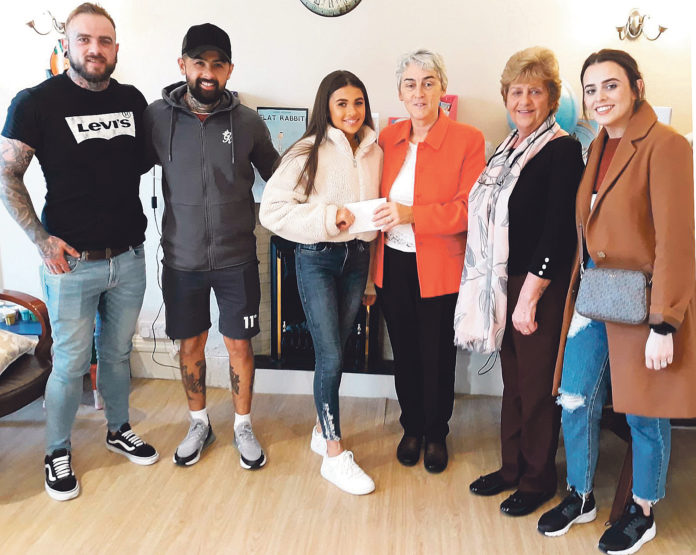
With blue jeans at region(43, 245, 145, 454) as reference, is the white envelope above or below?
above

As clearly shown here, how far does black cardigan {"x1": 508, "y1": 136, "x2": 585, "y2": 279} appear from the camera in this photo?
185 cm

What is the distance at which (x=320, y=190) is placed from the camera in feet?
6.86

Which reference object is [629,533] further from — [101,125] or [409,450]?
[101,125]

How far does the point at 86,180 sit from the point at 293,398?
1.52 m

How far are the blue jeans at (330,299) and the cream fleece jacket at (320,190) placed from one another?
0.26ft

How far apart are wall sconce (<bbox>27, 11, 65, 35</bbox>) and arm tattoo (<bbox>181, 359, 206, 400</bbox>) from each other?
184 centimetres

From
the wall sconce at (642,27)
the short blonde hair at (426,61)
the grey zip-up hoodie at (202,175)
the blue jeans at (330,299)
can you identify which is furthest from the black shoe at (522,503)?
the wall sconce at (642,27)

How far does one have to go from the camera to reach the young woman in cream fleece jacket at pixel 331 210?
205 centimetres

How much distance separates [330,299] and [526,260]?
2.29 ft

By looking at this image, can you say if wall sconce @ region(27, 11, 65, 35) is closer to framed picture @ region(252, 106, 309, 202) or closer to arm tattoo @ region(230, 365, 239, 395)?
framed picture @ region(252, 106, 309, 202)

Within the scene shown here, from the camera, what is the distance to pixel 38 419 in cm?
278

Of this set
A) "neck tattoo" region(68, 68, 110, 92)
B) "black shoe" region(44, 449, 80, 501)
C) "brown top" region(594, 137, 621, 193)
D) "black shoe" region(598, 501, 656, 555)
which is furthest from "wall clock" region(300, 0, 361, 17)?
"black shoe" region(598, 501, 656, 555)

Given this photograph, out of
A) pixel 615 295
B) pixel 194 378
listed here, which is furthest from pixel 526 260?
pixel 194 378

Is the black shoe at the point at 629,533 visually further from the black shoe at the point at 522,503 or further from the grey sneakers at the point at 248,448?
the grey sneakers at the point at 248,448
